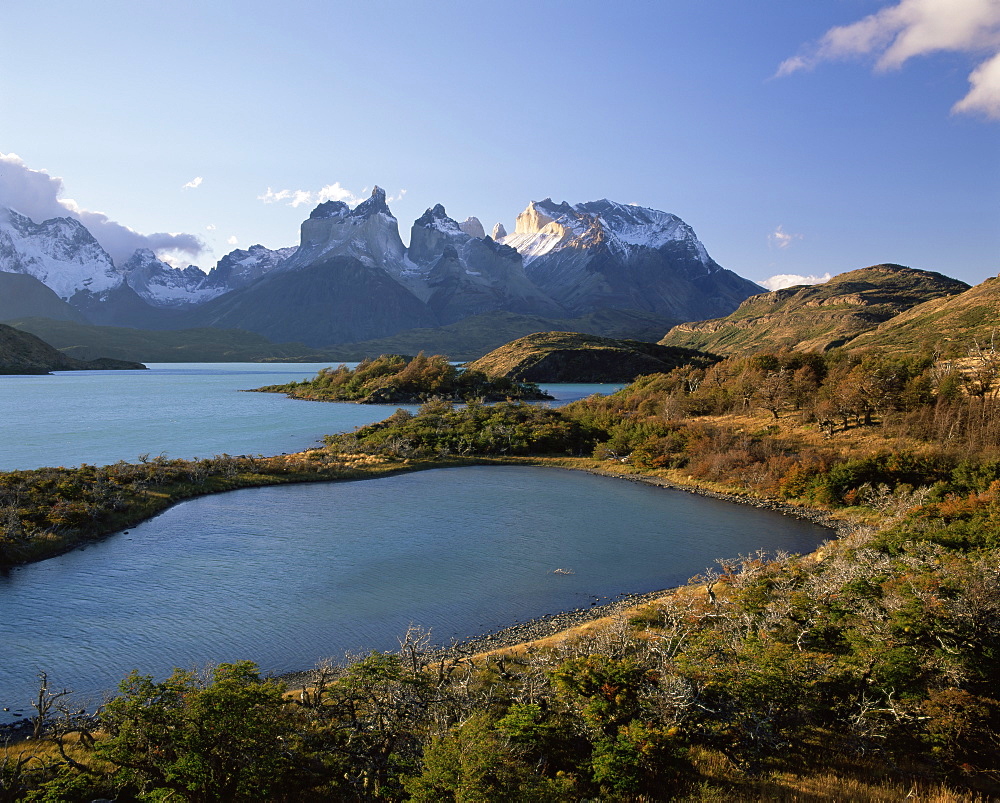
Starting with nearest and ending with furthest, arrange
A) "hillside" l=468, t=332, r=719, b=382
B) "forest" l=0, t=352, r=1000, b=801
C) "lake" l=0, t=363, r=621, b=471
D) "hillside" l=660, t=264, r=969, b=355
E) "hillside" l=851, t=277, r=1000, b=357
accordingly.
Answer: "forest" l=0, t=352, r=1000, b=801
"lake" l=0, t=363, r=621, b=471
"hillside" l=851, t=277, r=1000, b=357
"hillside" l=468, t=332, r=719, b=382
"hillside" l=660, t=264, r=969, b=355

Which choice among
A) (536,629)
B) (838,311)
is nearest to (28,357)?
(536,629)

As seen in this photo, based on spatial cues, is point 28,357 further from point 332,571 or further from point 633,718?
point 633,718

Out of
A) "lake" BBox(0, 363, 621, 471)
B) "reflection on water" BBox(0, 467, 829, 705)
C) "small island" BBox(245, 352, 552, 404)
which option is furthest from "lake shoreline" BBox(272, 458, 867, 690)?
"small island" BBox(245, 352, 552, 404)

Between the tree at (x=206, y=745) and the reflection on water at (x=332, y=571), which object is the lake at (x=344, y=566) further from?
the tree at (x=206, y=745)

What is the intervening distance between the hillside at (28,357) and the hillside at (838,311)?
181308mm

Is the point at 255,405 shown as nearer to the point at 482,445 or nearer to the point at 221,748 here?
the point at 482,445

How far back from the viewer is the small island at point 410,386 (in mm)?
98375

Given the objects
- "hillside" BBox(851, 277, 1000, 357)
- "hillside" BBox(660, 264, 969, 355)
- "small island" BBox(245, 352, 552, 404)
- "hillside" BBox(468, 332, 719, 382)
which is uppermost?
"hillside" BBox(660, 264, 969, 355)

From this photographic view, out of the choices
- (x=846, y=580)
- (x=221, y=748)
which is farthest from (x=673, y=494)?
(x=221, y=748)

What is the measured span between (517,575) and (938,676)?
14.3m

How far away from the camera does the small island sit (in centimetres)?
9838

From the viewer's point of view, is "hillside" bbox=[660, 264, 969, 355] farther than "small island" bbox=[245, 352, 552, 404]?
Yes

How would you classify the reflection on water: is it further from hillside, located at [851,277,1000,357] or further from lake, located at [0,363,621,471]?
hillside, located at [851,277,1000,357]

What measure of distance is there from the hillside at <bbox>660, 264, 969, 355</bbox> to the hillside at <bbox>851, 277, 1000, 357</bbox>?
45.8 ft
